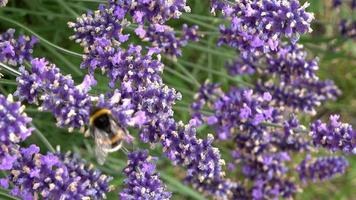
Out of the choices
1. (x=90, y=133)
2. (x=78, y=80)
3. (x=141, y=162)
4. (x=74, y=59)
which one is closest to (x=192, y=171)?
(x=141, y=162)

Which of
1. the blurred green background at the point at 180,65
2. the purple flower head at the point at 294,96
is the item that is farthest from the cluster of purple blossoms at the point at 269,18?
the purple flower head at the point at 294,96

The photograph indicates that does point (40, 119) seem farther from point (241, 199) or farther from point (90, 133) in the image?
point (90, 133)

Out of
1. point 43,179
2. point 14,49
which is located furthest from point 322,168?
point 43,179

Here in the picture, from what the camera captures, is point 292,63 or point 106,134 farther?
point 292,63

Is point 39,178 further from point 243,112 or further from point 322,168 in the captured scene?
point 322,168

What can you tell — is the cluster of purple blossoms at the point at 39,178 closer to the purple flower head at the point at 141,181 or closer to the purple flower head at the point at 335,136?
the purple flower head at the point at 141,181

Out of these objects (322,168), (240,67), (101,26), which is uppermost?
(240,67)

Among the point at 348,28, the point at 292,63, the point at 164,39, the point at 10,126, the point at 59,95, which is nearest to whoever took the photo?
the point at 10,126
